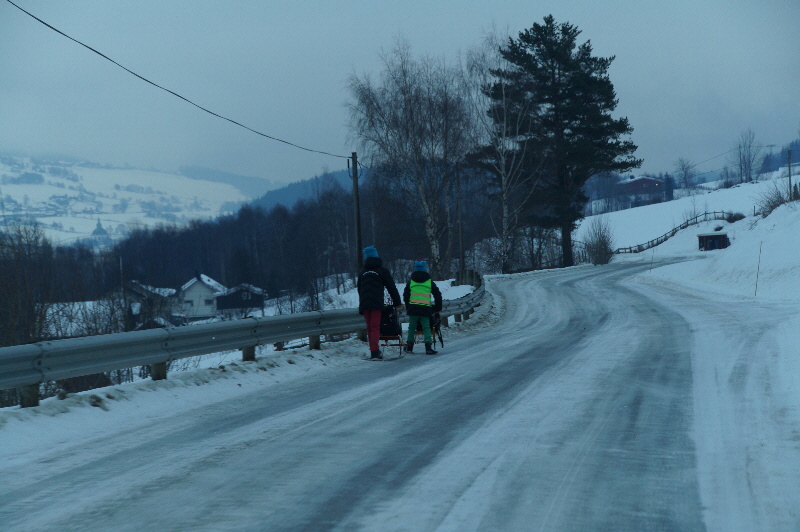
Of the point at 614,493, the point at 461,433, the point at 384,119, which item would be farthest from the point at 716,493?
the point at 384,119

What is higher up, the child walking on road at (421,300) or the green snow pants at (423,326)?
the child walking on road at (421,300)

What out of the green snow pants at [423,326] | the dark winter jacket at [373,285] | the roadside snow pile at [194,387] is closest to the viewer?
the roadside snow pile at [194,387]

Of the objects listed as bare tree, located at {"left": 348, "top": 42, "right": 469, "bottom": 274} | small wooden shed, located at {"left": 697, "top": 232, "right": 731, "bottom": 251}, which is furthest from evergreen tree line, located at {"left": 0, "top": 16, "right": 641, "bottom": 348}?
small wooden shed, located at {"left": 697, "top": 232, "right": 731, "bottom": 251}

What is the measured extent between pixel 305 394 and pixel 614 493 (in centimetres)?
534

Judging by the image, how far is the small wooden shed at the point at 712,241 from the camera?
74.7 metres

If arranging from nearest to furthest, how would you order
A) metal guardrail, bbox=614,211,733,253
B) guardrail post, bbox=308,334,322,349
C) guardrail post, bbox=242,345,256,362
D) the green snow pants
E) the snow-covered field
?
1. the snow-covered field
2. guardrail post, bbox=242,345,256,362
3. guardrail post, bbox=308,334,322,349
4. the green snow pants
5. metal guardrail, bbox=614,211,733,253

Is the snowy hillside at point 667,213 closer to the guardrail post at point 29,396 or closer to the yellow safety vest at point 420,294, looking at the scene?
the yellow safety vest at point 420,294

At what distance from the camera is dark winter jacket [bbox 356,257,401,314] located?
1317 centimetres

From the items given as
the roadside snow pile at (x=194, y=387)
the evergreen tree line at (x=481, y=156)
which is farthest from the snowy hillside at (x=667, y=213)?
the roadside snow pile at (x=194, y=387)

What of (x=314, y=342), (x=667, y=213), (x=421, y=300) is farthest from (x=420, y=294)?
(x=667, y=213)

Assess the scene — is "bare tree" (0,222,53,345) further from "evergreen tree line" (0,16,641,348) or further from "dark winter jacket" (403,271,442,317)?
"dark winter jacket" (403,271,442,317)

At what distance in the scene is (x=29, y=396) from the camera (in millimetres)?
7961

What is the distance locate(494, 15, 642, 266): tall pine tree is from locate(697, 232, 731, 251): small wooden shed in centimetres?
3044

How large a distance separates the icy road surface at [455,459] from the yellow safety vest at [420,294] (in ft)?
11.2
